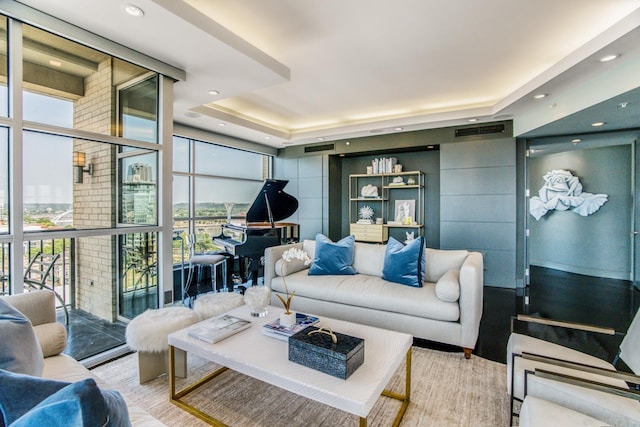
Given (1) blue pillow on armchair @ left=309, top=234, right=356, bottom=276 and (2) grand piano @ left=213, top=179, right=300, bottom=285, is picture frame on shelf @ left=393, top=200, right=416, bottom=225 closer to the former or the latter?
(2) grand piano @ left=213, top=179, right=300, bottom=285

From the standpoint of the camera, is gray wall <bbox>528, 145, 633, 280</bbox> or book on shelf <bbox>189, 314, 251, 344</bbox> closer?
book on shelf <bbox>189, 314, 251, 344</bbox>

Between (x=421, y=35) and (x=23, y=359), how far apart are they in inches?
138

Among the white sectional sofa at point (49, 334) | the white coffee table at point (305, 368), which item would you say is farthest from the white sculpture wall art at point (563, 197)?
the white sectional sofa at point (49, 334)

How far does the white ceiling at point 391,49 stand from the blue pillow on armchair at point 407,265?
203cm

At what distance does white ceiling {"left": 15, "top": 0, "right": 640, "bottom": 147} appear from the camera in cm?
247

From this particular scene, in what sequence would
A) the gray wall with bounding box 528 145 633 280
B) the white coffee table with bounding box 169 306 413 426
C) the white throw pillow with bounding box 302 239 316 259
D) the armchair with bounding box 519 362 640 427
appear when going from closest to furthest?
1. the armchair with bounding box 519 362 640 427
2. the white coffee table with bounding box 169 306 413 426
3. the white throw pillow with bounding box 302 239 316 259
4. the gray wall with bounding box 528 145 633 280

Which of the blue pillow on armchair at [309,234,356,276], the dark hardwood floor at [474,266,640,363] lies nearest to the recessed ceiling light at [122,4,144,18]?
the blue pillow on armchair at [309,234,356,276]

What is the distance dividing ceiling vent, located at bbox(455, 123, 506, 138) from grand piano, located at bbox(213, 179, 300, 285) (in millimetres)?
3100

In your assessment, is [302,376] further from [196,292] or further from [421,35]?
[196,292]

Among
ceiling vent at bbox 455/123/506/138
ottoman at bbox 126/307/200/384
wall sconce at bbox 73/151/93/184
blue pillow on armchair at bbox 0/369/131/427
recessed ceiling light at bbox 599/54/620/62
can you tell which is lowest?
ottoman at bbox 126/307/200/384

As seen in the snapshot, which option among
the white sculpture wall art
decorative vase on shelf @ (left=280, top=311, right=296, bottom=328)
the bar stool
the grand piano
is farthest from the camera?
the white sculpture wall art

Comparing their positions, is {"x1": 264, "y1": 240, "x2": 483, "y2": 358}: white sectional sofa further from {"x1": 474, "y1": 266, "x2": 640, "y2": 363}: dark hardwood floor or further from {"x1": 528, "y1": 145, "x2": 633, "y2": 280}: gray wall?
{"x1": 528, "y1": 145, "x2": 633, "y2": 280}: gray wall

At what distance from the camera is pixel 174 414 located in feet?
6.31

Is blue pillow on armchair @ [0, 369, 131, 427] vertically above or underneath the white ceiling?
underneath
